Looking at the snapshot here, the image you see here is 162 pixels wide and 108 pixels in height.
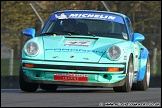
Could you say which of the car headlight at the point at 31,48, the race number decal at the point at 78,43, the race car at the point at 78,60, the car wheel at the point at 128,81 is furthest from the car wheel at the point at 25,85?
the car wheel at the point at 128,81

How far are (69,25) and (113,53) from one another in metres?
1.45

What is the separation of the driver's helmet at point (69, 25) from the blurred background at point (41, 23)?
7.48m

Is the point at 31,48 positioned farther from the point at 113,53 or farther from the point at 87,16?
the point at 87,16

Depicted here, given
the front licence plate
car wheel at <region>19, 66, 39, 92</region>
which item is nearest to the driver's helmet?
car wheel at <region>19, 66, 39, 92</region>

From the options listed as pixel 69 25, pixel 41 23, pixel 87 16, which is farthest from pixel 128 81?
pixel 41 23

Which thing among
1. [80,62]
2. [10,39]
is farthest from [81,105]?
[10,39]

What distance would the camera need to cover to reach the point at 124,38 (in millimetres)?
11719

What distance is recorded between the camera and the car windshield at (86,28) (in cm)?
1166

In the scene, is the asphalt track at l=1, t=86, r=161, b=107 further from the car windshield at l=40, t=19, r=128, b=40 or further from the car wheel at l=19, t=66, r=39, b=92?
the car windshield at l=40, t=19, r=128, b=40

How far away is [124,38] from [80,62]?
56.4 inches

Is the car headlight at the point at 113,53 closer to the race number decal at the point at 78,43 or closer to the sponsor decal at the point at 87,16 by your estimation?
the race number decal at the point at 78,43

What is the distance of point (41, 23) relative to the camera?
64.8 feet

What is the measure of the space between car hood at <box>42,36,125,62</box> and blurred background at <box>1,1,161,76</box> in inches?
328

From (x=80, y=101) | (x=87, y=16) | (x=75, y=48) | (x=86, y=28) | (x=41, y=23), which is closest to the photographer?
(x=80, y=101)
